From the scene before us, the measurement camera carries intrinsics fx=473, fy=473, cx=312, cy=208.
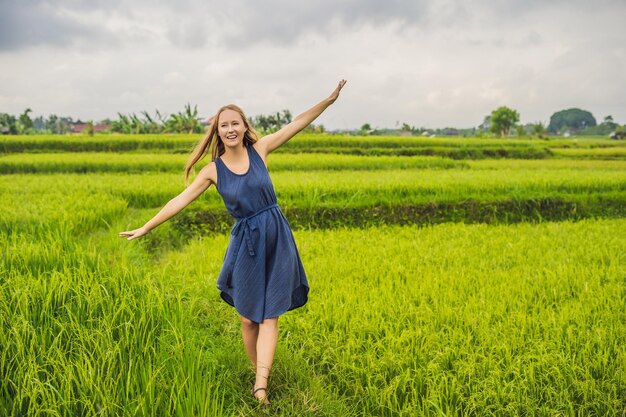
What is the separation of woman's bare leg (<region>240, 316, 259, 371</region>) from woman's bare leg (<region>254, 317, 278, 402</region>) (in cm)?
13

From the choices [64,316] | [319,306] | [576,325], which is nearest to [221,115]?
[64,316]

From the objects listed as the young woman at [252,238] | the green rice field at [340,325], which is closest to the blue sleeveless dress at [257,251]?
the young woman at [252,238]

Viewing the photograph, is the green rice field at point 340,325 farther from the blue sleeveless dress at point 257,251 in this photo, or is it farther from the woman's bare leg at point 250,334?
the blue sleeveless dress at point 257,251

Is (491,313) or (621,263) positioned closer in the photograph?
(491,313)

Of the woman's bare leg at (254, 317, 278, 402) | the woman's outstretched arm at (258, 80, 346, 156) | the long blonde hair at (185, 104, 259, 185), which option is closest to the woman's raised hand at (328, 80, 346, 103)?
the woman's outstretched arm at (258, 80, 346, 156)

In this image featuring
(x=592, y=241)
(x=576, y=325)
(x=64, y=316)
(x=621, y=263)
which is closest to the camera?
(x=64, y=316)

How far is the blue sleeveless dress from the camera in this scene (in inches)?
87.5

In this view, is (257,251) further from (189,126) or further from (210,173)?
(189,126)

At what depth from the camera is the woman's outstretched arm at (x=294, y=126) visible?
93.5 inches

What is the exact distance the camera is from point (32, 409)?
5.81ft

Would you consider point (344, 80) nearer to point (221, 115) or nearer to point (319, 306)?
point (221, 115)

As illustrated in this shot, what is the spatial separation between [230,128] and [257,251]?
0.59 m

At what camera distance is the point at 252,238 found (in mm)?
2223

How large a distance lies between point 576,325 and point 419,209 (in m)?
4.20
